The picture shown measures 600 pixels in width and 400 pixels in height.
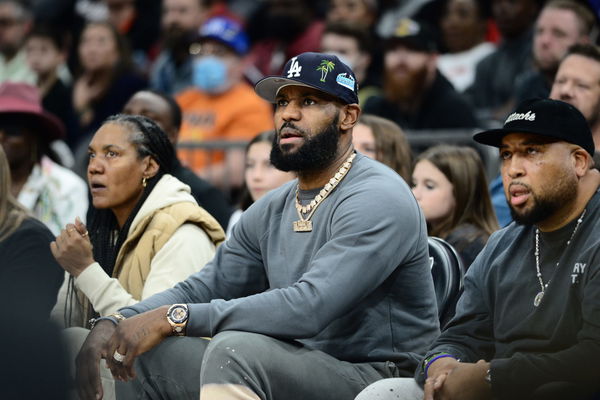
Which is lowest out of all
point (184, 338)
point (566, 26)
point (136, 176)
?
point (184, 338)

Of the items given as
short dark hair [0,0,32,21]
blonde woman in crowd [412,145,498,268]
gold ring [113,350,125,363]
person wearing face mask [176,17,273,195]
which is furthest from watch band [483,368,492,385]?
short dark hair [0,0,32,21]

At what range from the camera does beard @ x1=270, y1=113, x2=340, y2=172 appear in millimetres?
5023

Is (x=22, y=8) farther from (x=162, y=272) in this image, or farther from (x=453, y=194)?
(x=162, y=272)

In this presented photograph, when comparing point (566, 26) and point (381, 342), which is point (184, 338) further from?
point (566, 26)

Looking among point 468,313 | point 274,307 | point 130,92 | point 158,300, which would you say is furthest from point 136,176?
point 130,92

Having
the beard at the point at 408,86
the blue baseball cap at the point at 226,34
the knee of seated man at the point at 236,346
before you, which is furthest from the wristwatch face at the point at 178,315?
the blue baseball cap at the point at 226,34

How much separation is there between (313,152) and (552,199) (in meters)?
1.11

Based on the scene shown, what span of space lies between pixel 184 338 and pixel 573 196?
1.61 m

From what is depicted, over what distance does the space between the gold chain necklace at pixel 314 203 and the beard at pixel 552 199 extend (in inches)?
36.7

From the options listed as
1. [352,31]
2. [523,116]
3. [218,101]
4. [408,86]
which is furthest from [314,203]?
[218,101]

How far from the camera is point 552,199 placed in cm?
436

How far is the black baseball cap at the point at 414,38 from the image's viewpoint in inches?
353

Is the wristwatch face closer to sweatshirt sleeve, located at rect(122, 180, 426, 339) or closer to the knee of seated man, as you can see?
sweatshirt sleeve, located at rect(122, 180, 426, 339)

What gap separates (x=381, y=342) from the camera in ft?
15.8
